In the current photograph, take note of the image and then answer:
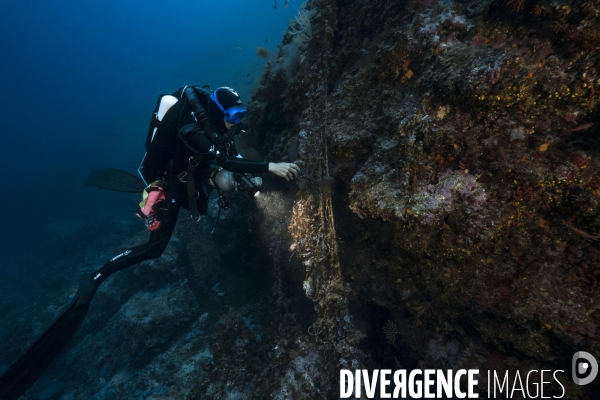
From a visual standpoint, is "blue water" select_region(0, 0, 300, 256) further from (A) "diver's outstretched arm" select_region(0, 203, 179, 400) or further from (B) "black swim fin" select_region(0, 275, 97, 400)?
(B) "black swim fin" select_region(0, 275, 97, 400)

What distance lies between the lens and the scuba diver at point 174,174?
375 cm

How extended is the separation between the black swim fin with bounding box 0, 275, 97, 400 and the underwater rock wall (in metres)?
4.51

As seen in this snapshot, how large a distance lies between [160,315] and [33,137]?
283 feet

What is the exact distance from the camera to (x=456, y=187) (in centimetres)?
234

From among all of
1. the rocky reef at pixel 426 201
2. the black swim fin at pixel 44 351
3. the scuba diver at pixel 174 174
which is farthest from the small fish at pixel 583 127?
the black swim fin at pixel 44 351

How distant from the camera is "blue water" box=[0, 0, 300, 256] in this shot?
Answer: 104 ft

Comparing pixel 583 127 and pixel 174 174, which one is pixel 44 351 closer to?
pixel 174 174

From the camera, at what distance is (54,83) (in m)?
91.1

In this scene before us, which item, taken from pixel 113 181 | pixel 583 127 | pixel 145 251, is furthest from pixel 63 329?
pixel 583 127

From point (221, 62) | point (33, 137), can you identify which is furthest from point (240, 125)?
point (33, 137)

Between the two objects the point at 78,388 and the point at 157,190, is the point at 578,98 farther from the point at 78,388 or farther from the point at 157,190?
the point at 78,388

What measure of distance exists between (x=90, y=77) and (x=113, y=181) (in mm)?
125885

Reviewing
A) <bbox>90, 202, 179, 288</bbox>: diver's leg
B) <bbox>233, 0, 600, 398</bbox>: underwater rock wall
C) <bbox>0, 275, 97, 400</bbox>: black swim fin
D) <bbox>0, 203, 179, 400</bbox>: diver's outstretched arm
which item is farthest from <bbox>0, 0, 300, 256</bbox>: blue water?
<bbox>0, 275, 97, 400</bbox>: black swim fin

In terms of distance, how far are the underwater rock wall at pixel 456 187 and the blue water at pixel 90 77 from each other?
5.60m
